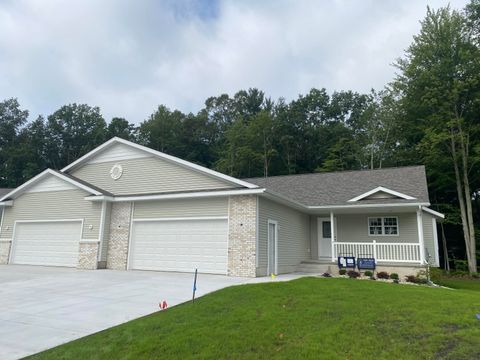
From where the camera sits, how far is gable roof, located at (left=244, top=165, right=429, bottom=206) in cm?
1616

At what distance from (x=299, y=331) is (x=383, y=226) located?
12.8 m

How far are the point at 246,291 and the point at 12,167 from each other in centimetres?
4545

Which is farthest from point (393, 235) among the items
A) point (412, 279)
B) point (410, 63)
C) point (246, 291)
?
point (410, 63)

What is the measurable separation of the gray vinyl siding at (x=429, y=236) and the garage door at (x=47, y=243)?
16214 millimetres

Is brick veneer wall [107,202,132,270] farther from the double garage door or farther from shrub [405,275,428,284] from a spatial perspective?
shrub [405,275,428,284]

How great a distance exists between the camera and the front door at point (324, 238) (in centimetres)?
1744

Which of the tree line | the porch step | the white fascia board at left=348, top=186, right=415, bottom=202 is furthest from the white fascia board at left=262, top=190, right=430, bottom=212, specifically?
the tree line

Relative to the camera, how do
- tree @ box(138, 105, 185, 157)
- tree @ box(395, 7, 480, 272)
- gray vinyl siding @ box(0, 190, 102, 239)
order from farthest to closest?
tree @ box(138, 105, 185, 157)
tree @ box(395, 7, 480, 272)
gray vinyl siding @ box(0, 190, 102, 239)

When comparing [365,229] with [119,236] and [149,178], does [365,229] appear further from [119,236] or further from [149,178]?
[119,236]

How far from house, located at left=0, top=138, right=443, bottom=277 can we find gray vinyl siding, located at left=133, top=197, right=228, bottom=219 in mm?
42

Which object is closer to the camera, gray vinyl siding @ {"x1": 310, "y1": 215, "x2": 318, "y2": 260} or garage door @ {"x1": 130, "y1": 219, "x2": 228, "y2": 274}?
garage door @ {"x1": 130, "y1": 219, "x2": 228, "y2": 274}

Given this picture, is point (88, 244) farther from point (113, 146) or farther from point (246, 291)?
point (246, 291)

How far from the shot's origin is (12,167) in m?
44.3

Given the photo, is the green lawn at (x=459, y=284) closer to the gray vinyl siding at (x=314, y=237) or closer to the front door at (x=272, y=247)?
the gray vinyl siding at (x=314, y=237)
